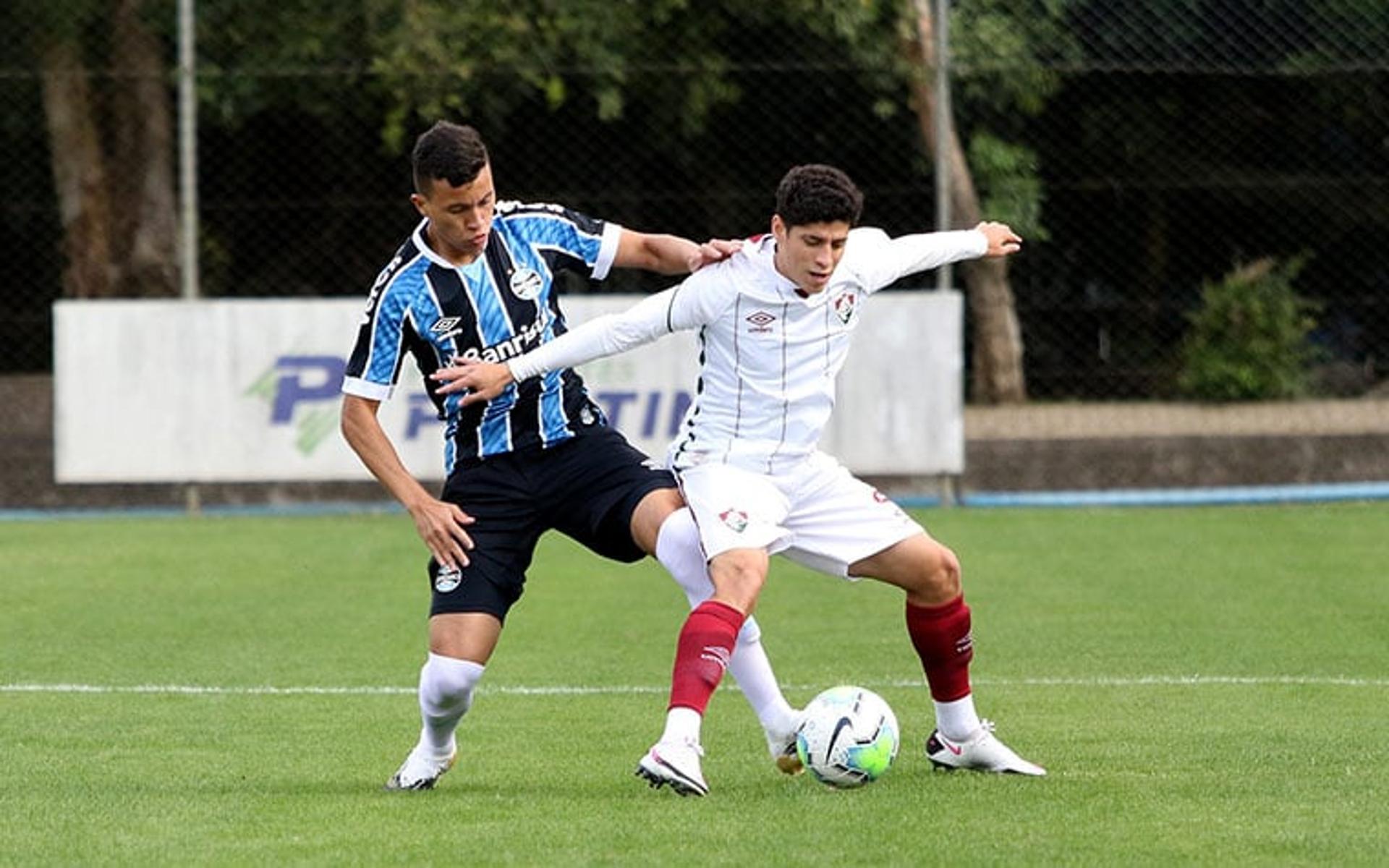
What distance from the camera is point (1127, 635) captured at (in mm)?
9820

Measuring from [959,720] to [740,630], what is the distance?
24.4 inches

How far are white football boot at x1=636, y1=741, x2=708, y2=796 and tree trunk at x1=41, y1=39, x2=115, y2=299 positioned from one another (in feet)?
44.4

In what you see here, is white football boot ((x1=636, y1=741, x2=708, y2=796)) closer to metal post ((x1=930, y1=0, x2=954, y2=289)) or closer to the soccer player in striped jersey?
the soccer player in striped jersey

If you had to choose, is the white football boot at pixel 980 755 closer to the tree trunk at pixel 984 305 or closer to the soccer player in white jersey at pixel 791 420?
the soccer player in white jersey at pixel 791 420

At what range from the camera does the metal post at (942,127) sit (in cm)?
1588

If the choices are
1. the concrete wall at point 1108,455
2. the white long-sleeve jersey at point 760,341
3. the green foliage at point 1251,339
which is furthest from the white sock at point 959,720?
the green foliage at point 1251,339

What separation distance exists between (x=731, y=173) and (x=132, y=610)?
7.97 m

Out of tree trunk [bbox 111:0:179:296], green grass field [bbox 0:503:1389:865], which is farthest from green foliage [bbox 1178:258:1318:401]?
tree trunk [bbox 111:0:179:296]

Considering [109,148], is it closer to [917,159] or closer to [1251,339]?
[917,159]

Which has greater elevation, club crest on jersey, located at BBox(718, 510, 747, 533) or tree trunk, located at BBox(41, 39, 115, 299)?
tree trunk, located at BBox(41, 39, 115, 299)

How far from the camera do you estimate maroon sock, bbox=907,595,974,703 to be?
6.52 metres

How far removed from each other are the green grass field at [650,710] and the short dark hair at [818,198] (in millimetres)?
1425

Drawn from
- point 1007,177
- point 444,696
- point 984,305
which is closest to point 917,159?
point 984,305

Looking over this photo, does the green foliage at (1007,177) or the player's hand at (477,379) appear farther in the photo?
the green foliage at (1007,177)
